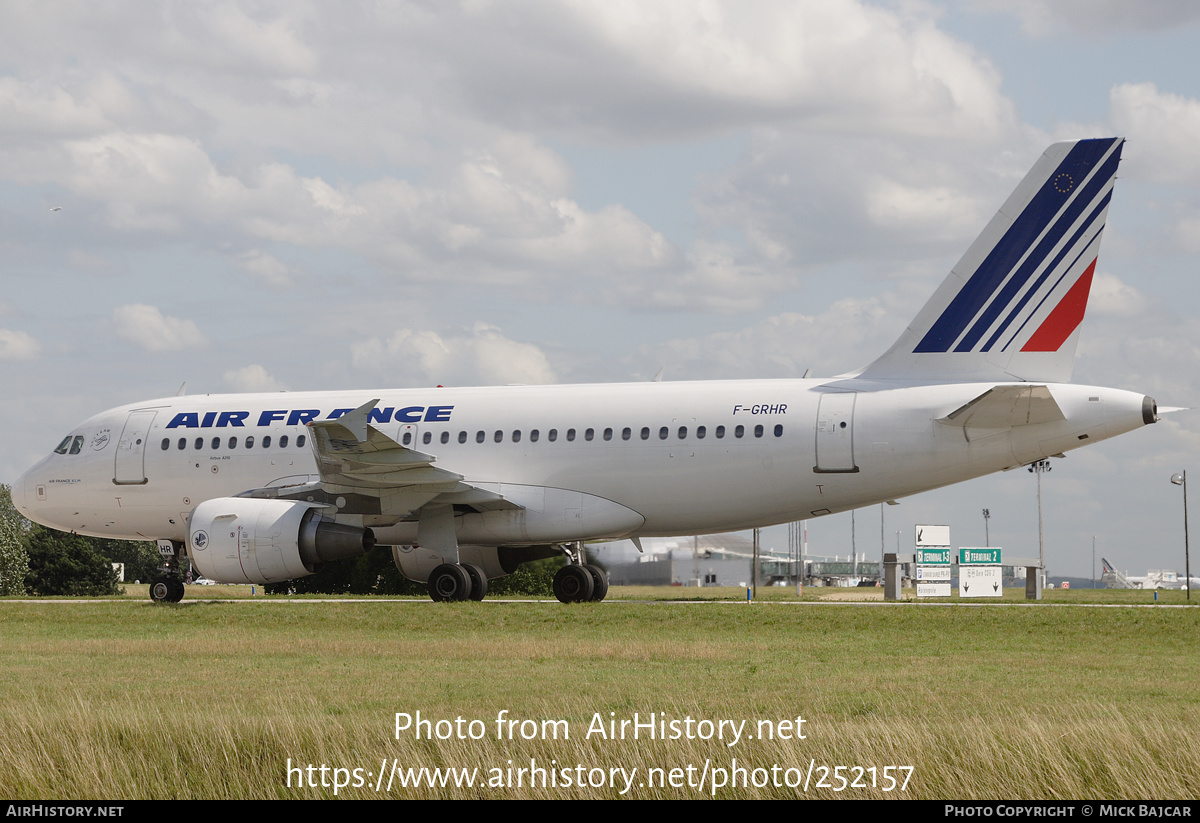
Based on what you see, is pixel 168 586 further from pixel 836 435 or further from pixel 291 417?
pixel 836 435

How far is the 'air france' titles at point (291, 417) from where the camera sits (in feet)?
93.0

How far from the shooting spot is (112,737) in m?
10.2

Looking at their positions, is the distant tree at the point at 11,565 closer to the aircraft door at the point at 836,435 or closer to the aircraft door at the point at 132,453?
the aircraft door at the point at 132,453

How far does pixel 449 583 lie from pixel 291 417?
5280 millimetres

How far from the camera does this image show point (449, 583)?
2667 cm

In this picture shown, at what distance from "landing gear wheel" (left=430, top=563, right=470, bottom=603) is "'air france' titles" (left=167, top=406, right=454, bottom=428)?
3.24 metres

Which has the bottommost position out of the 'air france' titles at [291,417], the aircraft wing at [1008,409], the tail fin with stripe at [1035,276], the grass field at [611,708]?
the grass field at [611,708]

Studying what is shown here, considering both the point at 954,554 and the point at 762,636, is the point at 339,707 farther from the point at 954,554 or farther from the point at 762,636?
the point at 954,554

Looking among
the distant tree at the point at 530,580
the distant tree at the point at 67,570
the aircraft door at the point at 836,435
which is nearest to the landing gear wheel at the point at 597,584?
the aircraft door at the point at 836,435

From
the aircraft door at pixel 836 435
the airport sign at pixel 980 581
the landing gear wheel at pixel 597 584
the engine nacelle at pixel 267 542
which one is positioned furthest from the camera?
the airport sign at pixel 980 581

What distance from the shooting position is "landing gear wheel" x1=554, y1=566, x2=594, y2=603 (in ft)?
94.6

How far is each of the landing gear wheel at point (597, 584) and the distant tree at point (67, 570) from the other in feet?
128

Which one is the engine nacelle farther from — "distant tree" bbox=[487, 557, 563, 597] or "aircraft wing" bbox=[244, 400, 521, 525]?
"distant tree" bbox=[487, 557, 563, 597]
